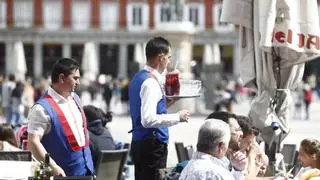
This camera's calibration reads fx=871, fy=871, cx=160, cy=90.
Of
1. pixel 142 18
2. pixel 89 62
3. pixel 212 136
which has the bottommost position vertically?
pixel 89 62

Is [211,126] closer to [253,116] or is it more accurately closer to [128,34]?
[253,116]

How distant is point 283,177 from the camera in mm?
6078

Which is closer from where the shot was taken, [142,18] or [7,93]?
[7,93]

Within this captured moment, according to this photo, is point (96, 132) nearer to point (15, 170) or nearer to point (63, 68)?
point (63, 68)

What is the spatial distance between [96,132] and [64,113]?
2086 mm

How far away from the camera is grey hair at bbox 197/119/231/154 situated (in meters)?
5.20

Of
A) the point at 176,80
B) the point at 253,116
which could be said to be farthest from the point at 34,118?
the point at 253,116

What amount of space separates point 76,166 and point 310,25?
2877 millimetres

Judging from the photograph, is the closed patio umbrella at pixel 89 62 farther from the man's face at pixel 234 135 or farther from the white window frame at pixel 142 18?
the man's face at pixel 234 135

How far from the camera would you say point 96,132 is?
8.48 metres

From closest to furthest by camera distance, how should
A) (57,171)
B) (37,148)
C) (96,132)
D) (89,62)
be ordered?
(57,171)
(37,148)
(96,132)
(89,62)

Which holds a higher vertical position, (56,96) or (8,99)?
(56,96)

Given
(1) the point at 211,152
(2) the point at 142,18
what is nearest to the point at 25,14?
(2) the point at 142,18

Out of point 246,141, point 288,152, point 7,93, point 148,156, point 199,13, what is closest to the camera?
point 246,141
